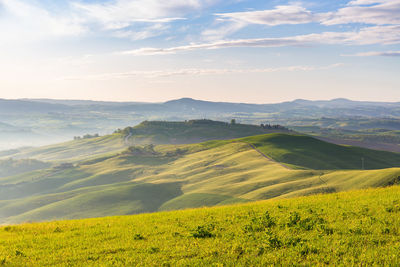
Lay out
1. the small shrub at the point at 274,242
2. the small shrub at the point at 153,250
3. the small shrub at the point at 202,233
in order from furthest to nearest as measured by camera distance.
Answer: the small shrub at the point at 202,233 → the small shrub at the point at 153,250 → the small shrub at the point at 274,242

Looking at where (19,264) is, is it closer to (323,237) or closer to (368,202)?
(323,237)

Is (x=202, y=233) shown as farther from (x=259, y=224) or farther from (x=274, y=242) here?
(x=274, y=242)

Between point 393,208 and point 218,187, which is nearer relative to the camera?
point 393,208

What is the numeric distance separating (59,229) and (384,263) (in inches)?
779

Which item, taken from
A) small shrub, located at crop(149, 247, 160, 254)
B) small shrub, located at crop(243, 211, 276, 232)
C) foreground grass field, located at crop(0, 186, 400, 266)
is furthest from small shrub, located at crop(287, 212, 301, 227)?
small shrub, located at crop(149, 247, 160, 254)

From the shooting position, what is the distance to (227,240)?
16797 millimetres

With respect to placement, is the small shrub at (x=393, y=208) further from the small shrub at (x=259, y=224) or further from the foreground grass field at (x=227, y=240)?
the small shrub at (x=259, y=224)

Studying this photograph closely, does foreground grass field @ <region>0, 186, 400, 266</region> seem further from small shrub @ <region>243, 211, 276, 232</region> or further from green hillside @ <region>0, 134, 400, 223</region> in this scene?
green hillside @ <region>0, 134, 400, 223</region>

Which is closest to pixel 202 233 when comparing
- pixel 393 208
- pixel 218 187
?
pixel 393 208

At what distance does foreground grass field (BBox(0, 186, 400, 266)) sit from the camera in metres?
14.0

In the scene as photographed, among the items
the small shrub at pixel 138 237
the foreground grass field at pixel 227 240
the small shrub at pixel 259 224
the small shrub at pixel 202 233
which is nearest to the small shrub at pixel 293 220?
the foreground grass field at pixel 227 240

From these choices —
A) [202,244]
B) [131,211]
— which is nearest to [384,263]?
[202,244]

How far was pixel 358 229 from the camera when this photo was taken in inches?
663

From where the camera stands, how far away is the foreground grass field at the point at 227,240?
14.0 metres
